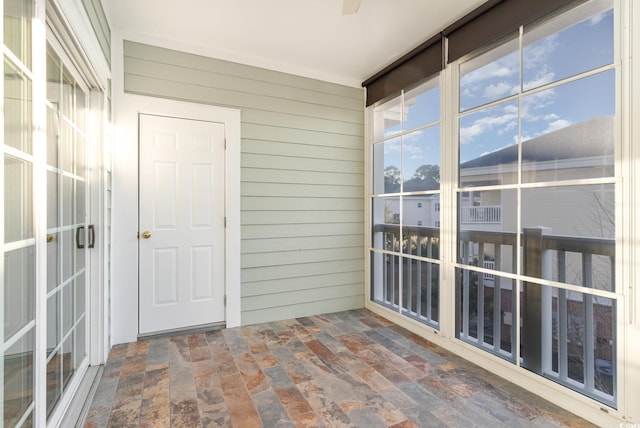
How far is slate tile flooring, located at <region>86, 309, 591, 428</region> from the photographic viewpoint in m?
1.81

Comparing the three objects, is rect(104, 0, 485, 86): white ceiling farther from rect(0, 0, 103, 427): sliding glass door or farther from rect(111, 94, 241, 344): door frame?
rect(0, 0, 103, 427): sliding glass door

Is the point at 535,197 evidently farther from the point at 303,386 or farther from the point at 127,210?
the point at 127,210

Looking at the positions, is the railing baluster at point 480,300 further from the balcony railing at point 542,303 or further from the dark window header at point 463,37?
the dark window header at point 463,37

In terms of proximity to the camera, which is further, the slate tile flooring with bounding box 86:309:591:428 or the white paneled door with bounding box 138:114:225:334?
the white paneled door with bounding box 138:114:225:334

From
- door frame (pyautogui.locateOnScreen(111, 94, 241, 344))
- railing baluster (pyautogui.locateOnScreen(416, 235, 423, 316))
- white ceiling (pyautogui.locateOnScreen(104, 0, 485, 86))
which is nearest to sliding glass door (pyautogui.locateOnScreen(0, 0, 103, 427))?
door frame (pyautogui.locateOnScreen(111, 94, 241, 344))

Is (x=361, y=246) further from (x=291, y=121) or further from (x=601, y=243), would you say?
(x=601, y=243)

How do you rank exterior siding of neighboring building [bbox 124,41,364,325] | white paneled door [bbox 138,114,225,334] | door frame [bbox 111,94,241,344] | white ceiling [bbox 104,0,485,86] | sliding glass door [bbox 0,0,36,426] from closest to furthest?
1. sliding glass door [bbox 0,0,36,426]
2. white ceiling [bbox 104,0,485,86]
3. door frame [bbox 111,94,241,344]
4. white paneled door [bbox 138,114,225,334]
5. exterior siding of neighboring building [bbox 124,41,364,325]

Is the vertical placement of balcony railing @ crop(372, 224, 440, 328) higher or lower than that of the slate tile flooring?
higher

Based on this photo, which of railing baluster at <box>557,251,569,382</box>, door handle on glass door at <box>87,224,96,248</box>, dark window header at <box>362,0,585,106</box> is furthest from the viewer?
door handle on glass door at <box>87,224,96,248</box>

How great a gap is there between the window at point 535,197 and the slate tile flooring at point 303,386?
0.35 meters

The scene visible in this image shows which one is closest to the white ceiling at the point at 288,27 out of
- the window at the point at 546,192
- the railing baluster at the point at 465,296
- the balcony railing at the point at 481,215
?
the window at the point at 546,192

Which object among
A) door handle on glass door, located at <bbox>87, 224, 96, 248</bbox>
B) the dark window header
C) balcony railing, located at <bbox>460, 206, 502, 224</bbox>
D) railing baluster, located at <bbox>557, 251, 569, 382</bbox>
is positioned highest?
the dark window header

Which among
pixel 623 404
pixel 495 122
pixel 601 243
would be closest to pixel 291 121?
pixel 495 122

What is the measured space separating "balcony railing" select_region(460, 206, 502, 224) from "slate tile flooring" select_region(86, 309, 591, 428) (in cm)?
110
